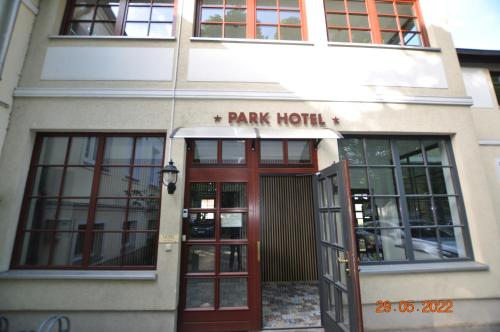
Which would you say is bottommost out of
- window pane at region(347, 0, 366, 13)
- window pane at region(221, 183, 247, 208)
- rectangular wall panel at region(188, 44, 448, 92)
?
window pane at region(221, 183, 247, 208)

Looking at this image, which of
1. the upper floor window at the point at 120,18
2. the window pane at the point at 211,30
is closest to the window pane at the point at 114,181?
the upper floor window at the point at 120,18

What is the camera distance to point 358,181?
4035 millimetres

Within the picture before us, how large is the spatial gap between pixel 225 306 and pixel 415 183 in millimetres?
3612

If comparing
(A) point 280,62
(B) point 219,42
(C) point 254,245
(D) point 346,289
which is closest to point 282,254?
(C) point 254,245

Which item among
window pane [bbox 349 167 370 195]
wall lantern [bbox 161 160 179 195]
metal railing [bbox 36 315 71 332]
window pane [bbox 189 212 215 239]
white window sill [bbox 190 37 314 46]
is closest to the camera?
metal railing [bbox 36 315 71 332]

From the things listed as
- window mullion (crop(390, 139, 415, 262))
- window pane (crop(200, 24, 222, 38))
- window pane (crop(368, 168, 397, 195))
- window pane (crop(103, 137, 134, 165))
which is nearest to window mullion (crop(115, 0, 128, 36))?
window pane (crop(200, 24, 222, 38))

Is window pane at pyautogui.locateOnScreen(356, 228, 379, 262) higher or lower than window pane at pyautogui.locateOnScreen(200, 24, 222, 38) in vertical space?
lower

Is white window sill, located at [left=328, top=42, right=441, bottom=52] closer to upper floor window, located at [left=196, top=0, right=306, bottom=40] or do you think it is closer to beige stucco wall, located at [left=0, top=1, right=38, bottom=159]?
upper floor window, located at [left=196, top=0, right=306, bottom=40]

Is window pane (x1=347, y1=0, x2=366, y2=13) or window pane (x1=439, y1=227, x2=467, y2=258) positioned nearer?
window pane (x1=439, y1=227, x2=467, y2=258)

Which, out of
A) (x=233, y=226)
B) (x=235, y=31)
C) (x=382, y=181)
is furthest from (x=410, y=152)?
(x=235, y=31)

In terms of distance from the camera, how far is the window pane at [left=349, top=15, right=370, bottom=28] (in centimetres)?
470

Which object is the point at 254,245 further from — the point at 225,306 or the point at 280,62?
the point at 280,62

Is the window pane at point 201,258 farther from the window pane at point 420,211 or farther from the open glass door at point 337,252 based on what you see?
the window pane at point 420,211

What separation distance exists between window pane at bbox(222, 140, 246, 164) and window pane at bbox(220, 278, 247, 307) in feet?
5.83
